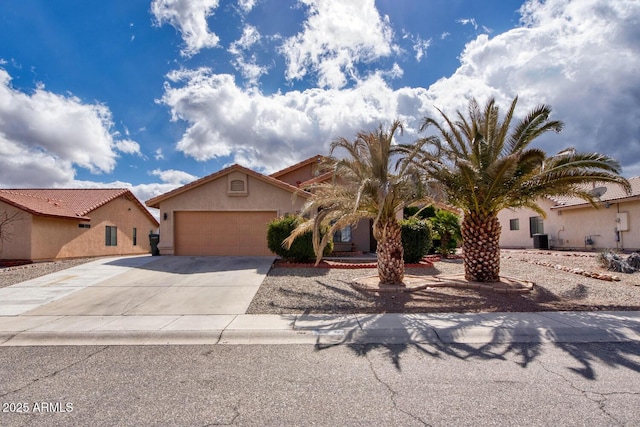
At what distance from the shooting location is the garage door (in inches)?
699

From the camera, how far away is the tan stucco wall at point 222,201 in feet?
58.1

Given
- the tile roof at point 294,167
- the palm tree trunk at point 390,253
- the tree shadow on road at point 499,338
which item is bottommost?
the tree shadow on road at point 499,338

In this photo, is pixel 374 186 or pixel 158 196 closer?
pixel 374 186

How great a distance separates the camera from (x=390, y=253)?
10.5 metres

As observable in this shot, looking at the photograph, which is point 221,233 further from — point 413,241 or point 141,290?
point 413,241

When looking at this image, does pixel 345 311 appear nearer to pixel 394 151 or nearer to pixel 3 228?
pixel 394 151

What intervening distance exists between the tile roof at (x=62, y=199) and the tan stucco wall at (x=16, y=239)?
1.63ft

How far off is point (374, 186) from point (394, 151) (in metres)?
1.29

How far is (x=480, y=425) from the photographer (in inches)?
136

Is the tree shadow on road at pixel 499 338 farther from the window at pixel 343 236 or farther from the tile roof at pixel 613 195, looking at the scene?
the tile roof at pixel 613 195

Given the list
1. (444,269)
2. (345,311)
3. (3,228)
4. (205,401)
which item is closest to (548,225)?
(444,269)

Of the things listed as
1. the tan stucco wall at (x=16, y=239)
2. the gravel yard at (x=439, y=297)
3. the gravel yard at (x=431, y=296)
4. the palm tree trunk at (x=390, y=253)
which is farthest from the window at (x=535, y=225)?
the tan stucco wall at (x=16, y=239)

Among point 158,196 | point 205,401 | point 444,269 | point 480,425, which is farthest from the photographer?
point 158,196

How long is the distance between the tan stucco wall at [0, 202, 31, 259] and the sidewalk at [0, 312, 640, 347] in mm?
12177
